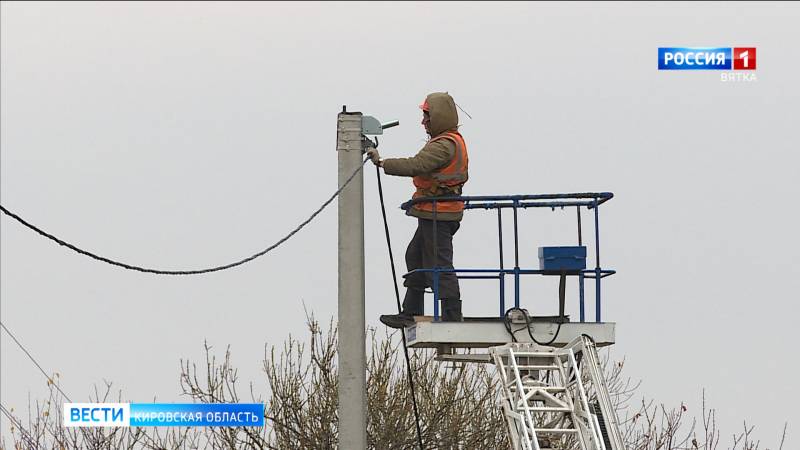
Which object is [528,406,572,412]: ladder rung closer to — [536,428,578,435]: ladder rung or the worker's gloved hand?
[536,428,578,435]: ladder rung

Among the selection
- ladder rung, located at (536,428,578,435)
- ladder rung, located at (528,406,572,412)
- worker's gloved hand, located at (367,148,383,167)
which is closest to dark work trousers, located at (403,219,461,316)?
worker's gloved hand, located at (367,148,383,167)

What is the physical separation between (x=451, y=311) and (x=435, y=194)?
1.17m

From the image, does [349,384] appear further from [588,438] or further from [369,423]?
[369,423]

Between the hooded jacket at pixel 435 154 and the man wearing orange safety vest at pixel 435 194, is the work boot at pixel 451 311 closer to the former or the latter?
the man wearing orange safety vest at pixel 435 194

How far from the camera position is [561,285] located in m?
14.5

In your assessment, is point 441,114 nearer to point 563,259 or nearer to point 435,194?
point 435,194

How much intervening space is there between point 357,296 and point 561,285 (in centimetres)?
211

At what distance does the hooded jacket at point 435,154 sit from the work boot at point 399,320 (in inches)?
39.8

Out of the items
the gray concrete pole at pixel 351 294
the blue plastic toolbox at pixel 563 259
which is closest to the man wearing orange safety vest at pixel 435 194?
the gray concrete pole at pixel 351 294

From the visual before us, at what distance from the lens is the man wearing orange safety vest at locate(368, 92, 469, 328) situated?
14.3 meters

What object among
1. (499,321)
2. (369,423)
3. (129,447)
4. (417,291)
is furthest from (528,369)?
(129,447)

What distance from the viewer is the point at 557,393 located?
1367 cm

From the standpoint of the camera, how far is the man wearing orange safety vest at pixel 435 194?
46.8ft

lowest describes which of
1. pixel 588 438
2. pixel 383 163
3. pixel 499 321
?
pixel 588 438
